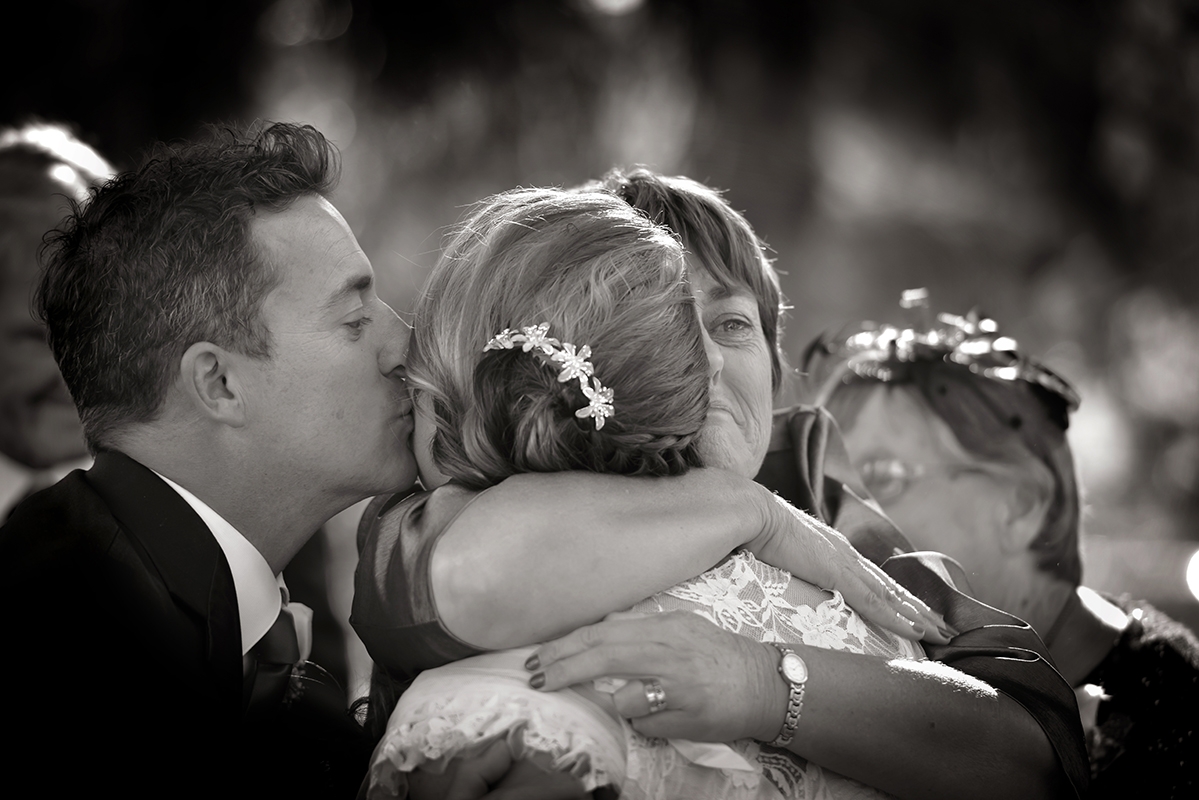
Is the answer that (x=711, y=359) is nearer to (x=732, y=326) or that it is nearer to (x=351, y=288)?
(x=732, y=326)

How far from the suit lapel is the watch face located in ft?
3.83

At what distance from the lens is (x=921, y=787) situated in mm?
1964

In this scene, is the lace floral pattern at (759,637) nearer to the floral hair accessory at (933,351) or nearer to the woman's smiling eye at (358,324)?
the woman's smiling eye at (358,324)

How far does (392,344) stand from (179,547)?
0.79m

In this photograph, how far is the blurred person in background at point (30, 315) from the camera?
151 inches

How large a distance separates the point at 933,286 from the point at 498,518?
646 centimetres

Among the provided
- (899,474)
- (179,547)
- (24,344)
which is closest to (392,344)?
(179,547)

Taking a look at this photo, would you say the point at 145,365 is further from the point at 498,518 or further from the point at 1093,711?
the point at 1093,711

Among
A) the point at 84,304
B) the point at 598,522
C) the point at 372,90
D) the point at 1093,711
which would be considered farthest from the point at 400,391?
the point at 372,90

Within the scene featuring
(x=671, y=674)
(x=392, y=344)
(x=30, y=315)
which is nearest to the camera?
(x=671, y=674)

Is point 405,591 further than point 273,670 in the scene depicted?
No

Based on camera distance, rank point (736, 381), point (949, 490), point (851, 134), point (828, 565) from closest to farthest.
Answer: point (828, 565)
point (736, 381)
point (949, 490)
point (851, 134)

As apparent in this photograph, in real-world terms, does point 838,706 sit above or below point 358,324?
below

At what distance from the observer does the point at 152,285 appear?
7.77 feet
